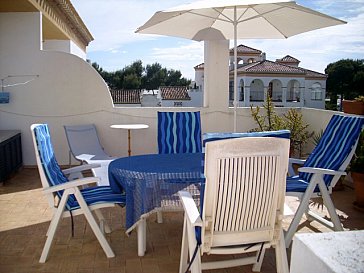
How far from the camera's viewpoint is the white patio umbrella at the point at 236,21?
4745 millimetres

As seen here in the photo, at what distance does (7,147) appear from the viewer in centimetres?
620

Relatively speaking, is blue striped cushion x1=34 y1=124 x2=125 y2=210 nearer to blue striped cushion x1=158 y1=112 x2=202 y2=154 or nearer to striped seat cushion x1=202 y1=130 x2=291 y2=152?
blue striped cushion x1=158 y1=112 x2=202 y2=154

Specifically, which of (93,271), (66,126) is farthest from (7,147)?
(93,271)

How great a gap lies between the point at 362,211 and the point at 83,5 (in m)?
8.76

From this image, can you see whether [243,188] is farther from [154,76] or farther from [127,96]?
[154,76]

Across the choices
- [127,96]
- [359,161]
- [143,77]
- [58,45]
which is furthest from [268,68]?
[359,161]

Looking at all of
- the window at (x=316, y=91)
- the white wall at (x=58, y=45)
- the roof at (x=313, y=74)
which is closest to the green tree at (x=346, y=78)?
the roof at (x=313, y=74)

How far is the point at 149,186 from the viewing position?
336cm

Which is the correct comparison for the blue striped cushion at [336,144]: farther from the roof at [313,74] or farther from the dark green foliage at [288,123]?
the roof at [313,74]

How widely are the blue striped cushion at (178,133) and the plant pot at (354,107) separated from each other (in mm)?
2421

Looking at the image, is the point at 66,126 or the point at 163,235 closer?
the point at 163,235

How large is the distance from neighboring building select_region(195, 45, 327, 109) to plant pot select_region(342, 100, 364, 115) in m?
28.9

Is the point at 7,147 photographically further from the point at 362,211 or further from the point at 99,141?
the point at 362,211

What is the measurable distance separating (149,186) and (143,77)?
3844 centimetres
